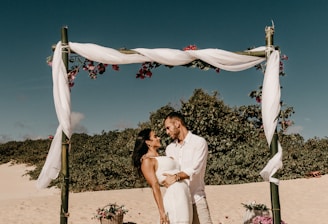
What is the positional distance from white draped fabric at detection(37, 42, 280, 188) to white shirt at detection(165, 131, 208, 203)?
1.29m

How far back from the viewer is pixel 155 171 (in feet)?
16.7

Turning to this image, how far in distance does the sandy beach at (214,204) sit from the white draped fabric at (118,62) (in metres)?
4.33

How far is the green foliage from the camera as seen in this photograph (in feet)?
58.7

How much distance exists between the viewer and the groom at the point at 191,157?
5.23 meters

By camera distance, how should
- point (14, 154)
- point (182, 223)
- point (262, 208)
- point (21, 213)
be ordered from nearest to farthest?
point (182, 223) < point (262, 208) < point (21, 213) < point (14, 154)

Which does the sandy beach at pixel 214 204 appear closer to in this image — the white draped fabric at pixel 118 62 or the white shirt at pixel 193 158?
the white draped fabric at pixel 118 62

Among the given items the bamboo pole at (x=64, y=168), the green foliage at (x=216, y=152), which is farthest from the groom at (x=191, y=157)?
the green foliage at (x=216, y=152)

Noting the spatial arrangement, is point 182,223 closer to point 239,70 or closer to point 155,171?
point 155,171

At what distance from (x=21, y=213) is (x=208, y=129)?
411 inches

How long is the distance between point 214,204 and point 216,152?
24.6ft

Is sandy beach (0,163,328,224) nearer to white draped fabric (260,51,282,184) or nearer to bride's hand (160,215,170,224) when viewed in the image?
white draped fabric (260,51,282,184)

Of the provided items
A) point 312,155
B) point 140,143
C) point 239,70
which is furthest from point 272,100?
point 312,155

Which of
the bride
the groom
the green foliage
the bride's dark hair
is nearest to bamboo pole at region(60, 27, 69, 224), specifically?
the bride's dark hair

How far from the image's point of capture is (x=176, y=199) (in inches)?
198
